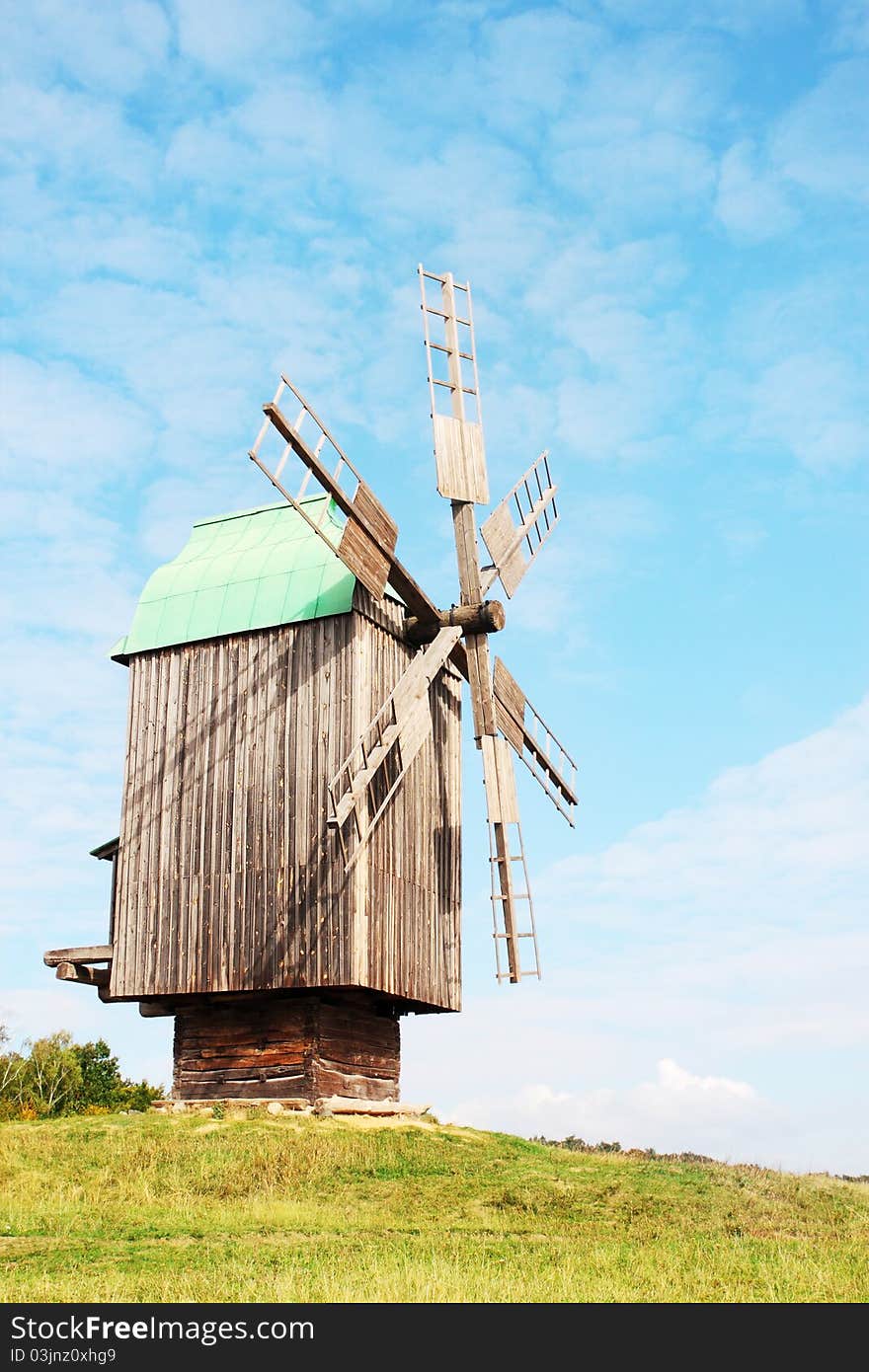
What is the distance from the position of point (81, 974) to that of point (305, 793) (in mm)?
6071

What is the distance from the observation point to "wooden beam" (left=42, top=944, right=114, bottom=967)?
2367cm

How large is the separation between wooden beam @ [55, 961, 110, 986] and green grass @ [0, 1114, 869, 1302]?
10.8ft

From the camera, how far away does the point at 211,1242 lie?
13.2 m

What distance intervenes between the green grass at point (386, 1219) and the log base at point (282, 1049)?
3.91 feet

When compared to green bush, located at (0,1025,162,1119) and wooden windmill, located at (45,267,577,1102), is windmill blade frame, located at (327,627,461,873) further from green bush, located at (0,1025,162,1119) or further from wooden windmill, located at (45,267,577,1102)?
green bush, located at (0,1025,162,1119)

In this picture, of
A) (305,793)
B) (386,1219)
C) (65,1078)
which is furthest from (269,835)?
(65,1078)

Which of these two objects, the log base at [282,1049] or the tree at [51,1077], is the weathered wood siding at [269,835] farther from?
the tree at [51,1077]

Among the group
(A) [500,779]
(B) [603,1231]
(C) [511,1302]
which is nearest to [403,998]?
(A) [500,779]

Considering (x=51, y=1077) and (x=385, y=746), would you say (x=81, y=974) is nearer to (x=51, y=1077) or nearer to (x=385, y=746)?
(x=385, y=746)

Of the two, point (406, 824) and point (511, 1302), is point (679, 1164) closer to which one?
point (406, 824)

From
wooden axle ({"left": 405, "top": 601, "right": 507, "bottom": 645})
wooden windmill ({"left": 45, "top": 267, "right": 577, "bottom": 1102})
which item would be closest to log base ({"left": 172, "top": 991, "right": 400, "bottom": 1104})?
wooden windmill ({"left": 45, "top": 267, "right": 577, "bottom": 1102})

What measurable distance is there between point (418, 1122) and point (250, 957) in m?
4.14

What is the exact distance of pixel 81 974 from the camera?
24359mm

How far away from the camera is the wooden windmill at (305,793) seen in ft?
70.5
